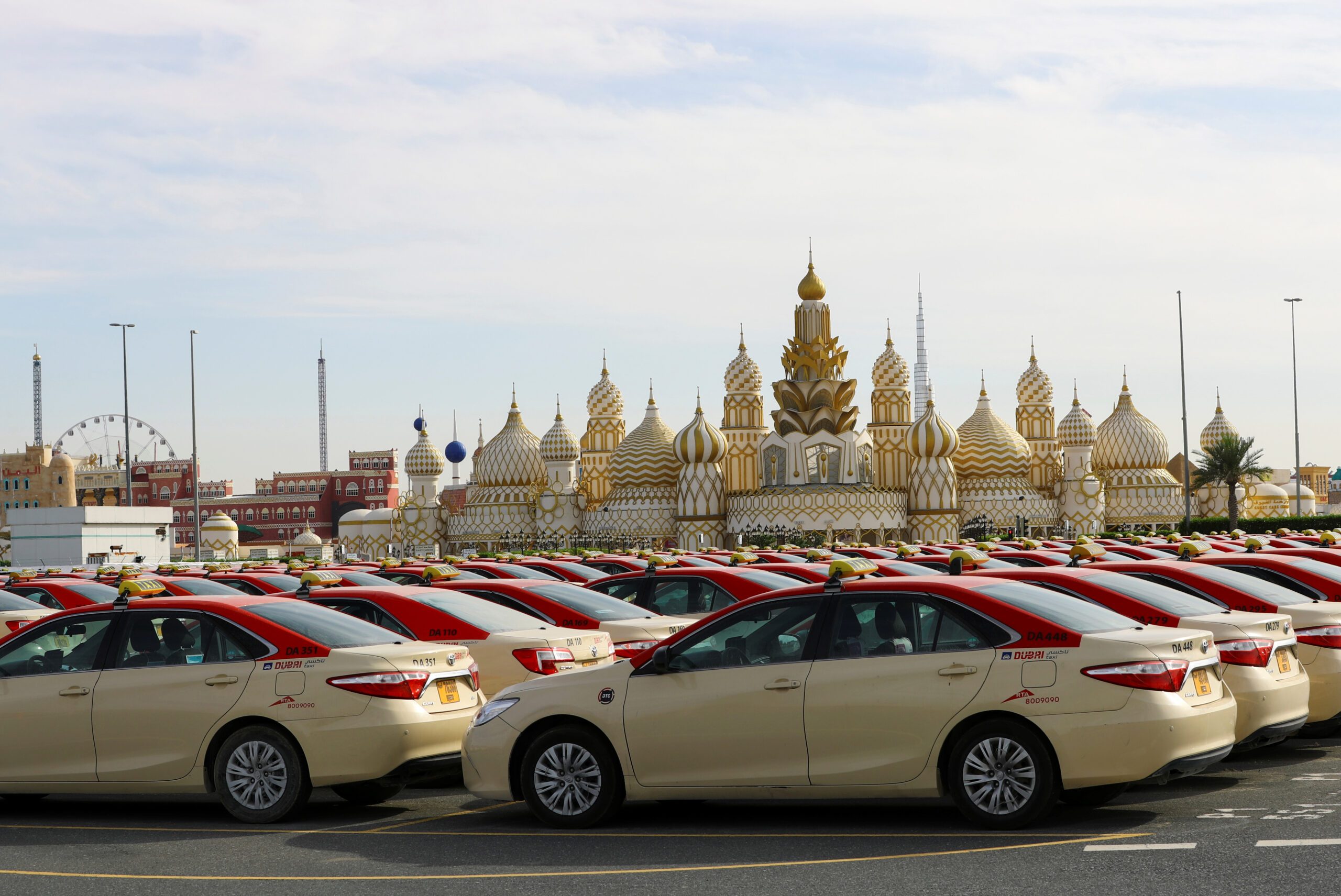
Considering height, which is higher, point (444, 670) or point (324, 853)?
point (444, 670)

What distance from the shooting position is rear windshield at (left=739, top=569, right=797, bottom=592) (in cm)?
1373

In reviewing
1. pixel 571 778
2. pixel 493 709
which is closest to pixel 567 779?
pixel 571 778

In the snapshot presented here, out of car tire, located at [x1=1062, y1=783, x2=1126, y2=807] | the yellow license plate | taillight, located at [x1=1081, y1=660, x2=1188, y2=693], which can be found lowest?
car tire, located at [x1=1062, y1=783, x2=1126, y2=807]

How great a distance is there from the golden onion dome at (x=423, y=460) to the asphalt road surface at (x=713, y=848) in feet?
214

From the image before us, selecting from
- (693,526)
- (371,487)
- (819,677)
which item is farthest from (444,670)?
(371,487)

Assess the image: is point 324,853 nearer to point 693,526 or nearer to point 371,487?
point 693,526

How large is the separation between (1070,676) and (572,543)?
59.6m

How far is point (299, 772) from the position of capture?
9.05 meters

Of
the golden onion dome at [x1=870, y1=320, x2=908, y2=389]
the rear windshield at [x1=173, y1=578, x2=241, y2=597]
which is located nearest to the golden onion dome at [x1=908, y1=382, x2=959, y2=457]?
the golden onion dome at [x1=870, y1=320, x2=908, y2=389]

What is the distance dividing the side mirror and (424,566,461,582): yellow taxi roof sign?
5.14 m

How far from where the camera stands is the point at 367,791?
966 cm

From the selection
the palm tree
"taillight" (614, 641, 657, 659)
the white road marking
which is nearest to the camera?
the white road marking

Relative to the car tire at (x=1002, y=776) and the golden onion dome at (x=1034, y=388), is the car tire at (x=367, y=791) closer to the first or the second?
the car tire at (x=1002, y=776)

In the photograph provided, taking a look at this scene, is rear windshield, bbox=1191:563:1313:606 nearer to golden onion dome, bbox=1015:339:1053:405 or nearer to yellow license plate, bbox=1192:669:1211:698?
yellow license plate, bbox=1192:669:1211:698
